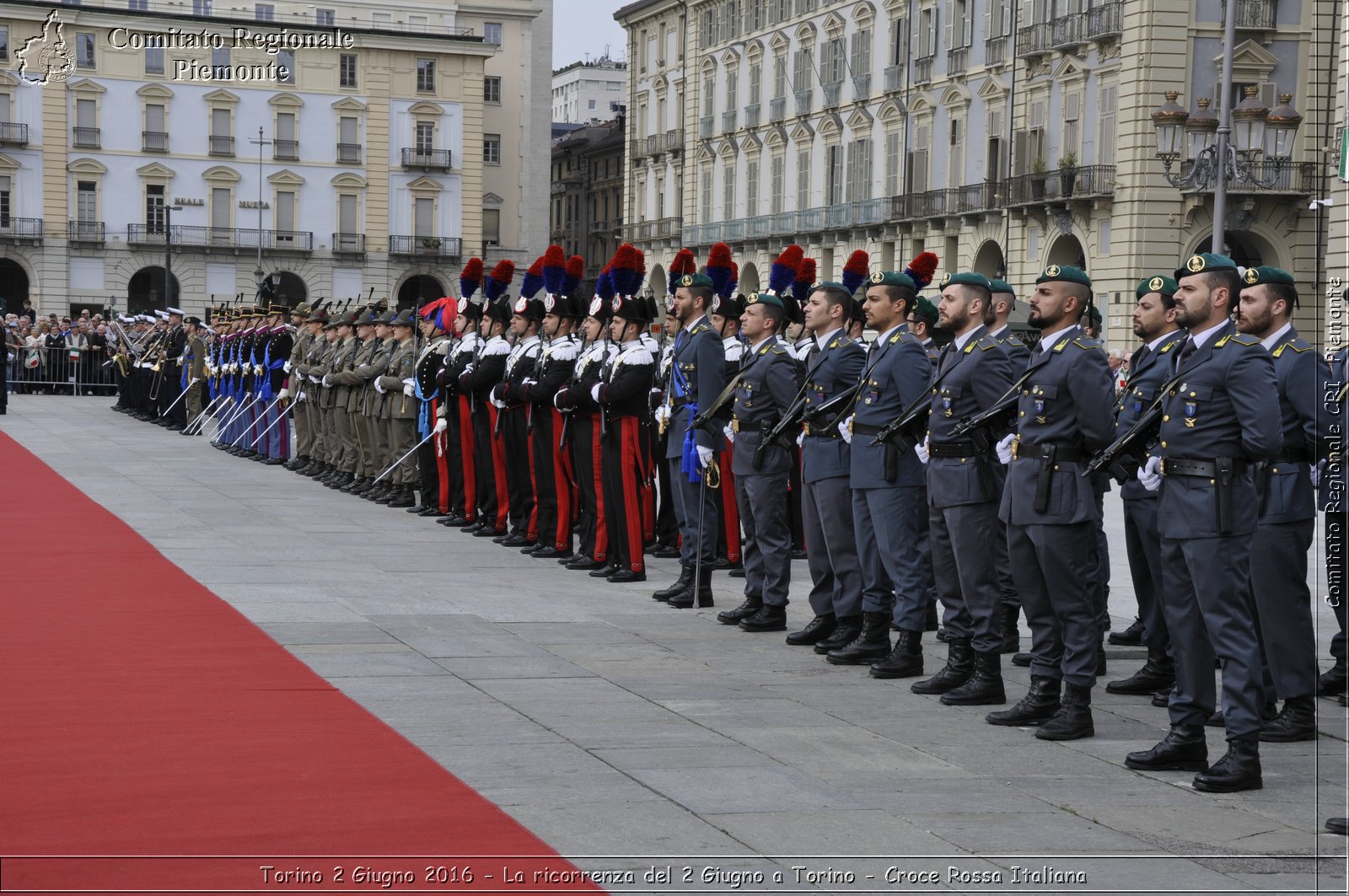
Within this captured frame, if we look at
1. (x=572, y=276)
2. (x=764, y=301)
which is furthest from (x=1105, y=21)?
(x=764, y=301)

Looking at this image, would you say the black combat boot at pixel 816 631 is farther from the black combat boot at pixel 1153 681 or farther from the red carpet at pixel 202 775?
the red carpet at pixel 202 775

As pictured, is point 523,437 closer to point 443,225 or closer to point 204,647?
point 204,647

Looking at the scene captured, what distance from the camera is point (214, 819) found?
19.1 ft

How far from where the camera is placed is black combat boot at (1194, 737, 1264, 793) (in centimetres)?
657

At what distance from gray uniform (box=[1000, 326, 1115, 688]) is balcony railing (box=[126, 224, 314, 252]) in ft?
222

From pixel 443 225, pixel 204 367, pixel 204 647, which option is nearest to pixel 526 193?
pixel 443 225

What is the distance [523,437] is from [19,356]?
89.4 feet

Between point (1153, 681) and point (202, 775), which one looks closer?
point (202, 775)

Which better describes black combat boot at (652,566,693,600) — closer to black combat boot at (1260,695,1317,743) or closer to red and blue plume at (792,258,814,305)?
red and blue plume at (792,258,814,305)

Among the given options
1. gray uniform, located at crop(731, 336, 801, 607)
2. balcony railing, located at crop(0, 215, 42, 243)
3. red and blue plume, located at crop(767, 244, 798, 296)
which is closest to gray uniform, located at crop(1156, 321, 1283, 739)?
gray uniform, located at crop(731, 336, 801, 607)

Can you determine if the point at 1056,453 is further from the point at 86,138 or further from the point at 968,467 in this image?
the point at 86,138

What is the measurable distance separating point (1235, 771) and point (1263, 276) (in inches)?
78.6

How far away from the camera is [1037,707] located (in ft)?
25.3

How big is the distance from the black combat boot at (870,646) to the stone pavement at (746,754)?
2.8 inches
